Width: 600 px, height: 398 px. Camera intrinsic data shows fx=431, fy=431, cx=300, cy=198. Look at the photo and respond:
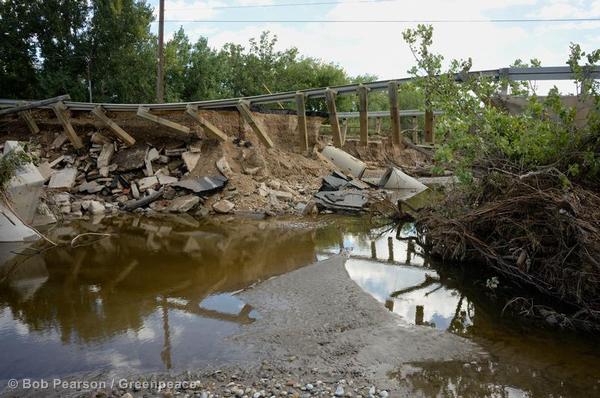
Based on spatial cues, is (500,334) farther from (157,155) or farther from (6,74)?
(6,74)

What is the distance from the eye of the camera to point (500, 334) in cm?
469

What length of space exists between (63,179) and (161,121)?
3.36m

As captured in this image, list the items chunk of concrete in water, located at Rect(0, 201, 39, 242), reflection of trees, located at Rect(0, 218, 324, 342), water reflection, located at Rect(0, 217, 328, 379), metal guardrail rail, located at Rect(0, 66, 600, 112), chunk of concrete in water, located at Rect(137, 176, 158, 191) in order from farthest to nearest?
1. chunk of concrete in water, located at Rect(137, 176, 158, 191)
2. chunk of concrete in water, located at Rect(0, 201, 39, 242)
3. metal guardrail rail, located at Rect(0, 66, 600, 112)
4. reflection of trees, located at Rect(0, 218, 324, 342)
5. water reflection, located at Rect(0, 217, 328, 379)

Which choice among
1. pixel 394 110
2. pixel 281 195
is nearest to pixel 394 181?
pixel 394 110

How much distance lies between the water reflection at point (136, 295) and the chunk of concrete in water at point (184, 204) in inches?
70.3

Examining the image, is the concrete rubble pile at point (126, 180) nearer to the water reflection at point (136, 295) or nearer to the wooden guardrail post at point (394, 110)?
the water reflection at point (136, 295)

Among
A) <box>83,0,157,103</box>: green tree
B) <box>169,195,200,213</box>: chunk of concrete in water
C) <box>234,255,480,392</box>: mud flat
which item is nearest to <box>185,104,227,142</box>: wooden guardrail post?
<box>169,195,200,213</box>: chunk of concrete in water

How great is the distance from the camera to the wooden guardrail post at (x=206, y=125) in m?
13.2

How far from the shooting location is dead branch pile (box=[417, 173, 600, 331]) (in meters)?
4.82

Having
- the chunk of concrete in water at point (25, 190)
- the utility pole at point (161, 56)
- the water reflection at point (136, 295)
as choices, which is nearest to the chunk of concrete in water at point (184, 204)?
the water reflection at point (136, 295)

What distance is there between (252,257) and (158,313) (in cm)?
266

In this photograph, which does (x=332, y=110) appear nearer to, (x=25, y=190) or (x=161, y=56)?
(x=25, y=190)

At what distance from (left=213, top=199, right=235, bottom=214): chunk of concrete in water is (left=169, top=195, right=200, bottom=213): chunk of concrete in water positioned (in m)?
0.57

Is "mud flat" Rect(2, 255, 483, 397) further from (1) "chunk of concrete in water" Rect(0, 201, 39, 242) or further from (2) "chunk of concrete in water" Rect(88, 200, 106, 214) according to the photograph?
(2) "chunk of concrete in water" Rect(88, 200, 106, 214)
